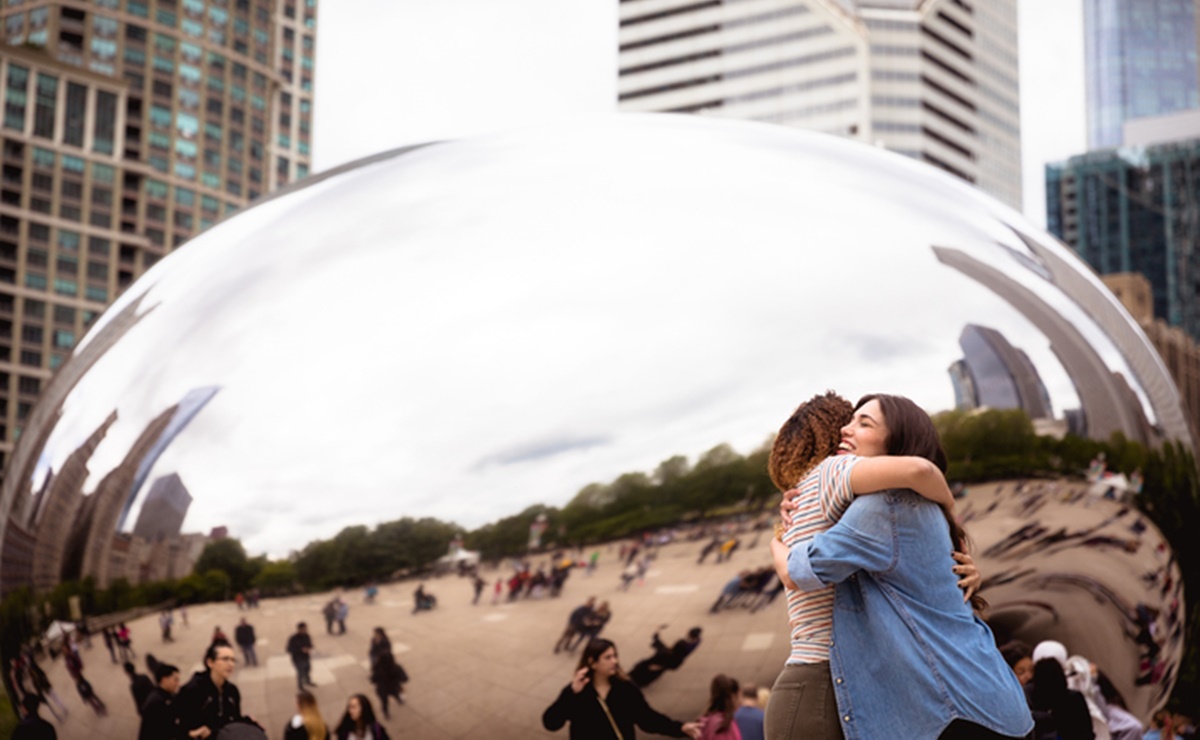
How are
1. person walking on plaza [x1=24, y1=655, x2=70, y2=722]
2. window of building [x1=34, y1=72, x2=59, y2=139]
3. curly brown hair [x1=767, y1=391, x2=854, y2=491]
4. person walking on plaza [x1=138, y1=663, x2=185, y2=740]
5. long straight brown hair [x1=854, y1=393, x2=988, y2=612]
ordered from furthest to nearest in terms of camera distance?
window of building [x1=34, y1=72, x2=59, y2=139] < person walking on plaza [x1=24, y1=655, x2=70, y2=722] < person walking on plaza [x1=138, y1=663, x2=185, y2=740] < curly brown hair [x1=767, y1=391, x2=854, y2=491] < long straight brown hair [x1=854, y1=393, x2=988, y2=612]

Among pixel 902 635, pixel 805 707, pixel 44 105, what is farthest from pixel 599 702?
pixel 44 105

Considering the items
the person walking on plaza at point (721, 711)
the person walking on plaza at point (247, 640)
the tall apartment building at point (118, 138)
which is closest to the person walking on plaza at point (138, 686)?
the person walking on plaza at point (247, 640)

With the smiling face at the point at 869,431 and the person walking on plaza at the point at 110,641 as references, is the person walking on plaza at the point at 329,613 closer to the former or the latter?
the person walking on plaza at the point at 110,641

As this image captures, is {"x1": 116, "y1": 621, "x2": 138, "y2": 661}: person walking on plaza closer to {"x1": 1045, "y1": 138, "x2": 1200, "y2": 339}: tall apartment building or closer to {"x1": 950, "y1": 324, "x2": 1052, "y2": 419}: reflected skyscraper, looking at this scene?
{"x1": 950, "y1": 324, "x2": 1052, "y2": 419}: reflected skyscraper

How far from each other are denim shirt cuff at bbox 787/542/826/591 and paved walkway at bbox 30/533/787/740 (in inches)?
31.2

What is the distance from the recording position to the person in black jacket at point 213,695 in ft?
13.9

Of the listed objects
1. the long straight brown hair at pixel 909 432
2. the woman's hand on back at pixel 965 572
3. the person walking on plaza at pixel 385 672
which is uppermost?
the long straight brown hair at pixel 909 432

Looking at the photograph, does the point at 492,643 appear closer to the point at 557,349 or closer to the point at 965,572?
the point at 557,349

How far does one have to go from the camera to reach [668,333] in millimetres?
4176

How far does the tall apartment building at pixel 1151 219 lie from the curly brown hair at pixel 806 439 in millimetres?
191751

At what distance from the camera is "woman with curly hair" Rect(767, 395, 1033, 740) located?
317cm

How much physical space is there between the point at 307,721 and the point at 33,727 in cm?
134

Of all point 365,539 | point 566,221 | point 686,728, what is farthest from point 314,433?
point 686,728

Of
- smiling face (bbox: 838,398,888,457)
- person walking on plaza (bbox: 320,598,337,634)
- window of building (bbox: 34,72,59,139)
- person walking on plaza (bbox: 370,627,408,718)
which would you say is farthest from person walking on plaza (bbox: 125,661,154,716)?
window of building (bbox: 34,72,59,139)
